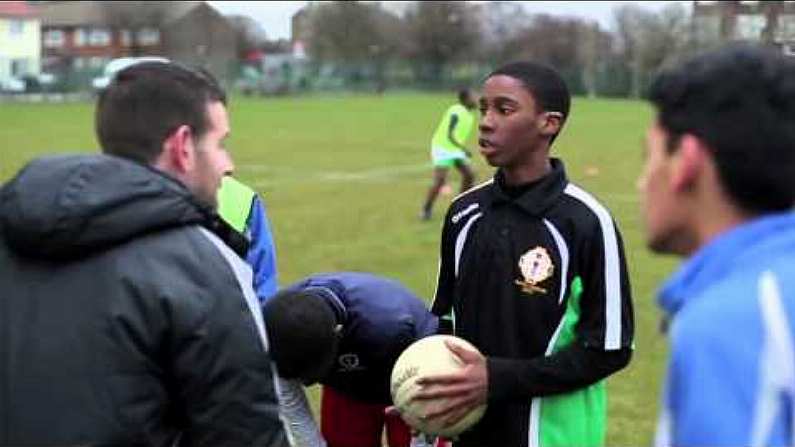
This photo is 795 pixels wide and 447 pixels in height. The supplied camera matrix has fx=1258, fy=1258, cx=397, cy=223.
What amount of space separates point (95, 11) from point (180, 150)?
118834 mm

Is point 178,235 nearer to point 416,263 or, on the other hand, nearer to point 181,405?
point 181,405

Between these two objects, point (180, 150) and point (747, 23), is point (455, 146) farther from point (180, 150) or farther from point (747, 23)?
point (747, 23)

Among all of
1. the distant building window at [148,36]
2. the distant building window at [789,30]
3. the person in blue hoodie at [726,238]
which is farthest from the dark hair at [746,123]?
the distant building window at [148,36]

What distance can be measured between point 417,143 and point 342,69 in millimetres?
59006

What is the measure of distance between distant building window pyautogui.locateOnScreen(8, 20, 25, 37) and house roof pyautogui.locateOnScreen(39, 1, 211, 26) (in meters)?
10.1

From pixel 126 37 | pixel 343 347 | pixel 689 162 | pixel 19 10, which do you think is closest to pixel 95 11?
pixel 126 37

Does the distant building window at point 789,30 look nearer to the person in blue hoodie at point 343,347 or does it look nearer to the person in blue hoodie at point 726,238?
the person in blue hoodie at point 343,347

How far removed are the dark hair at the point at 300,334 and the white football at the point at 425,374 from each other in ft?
0.75

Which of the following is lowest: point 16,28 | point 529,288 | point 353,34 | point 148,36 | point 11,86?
point 11,86

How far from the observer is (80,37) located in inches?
4722

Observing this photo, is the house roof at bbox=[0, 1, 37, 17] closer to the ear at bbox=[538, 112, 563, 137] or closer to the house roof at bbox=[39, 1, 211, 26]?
the house roof at bbox=[39, 1, 211, 26]

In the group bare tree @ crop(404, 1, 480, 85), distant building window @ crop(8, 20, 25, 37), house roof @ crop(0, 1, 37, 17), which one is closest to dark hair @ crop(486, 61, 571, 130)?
house roof @ crop(0, 1, 37, 17)

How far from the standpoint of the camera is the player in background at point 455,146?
17703 millimetres

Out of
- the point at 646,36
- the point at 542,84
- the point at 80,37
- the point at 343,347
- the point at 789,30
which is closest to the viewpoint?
the point at 542,84
